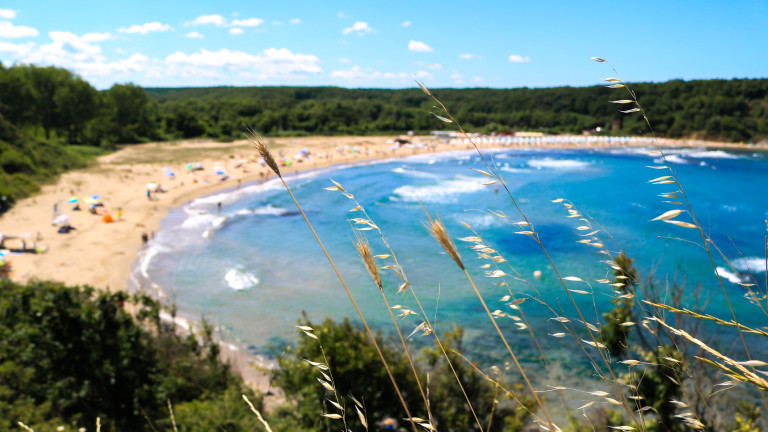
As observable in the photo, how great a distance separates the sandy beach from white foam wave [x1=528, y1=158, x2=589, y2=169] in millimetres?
19688

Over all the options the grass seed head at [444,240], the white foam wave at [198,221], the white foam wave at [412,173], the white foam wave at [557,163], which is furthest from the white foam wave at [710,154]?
the grass seed head at [444,240]

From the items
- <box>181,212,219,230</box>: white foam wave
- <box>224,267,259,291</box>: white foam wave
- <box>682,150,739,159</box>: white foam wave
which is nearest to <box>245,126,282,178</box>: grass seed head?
<box>224,267,259,291</box>: white foam wave

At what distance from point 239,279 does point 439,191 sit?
2250 cm

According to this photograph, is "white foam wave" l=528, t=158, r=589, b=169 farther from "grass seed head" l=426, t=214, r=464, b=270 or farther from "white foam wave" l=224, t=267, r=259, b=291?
"grass seed head" l=426, t=214, r=464, b=270

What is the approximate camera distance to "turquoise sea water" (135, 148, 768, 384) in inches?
603

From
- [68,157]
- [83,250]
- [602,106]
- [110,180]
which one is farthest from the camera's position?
[602,106]

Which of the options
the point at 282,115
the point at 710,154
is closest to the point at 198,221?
the point at 282,115

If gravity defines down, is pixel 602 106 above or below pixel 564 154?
above

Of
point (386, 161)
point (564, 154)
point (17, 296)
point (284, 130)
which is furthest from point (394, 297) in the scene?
point (284, 130)

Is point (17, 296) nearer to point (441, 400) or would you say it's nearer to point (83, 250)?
point (441, 400)

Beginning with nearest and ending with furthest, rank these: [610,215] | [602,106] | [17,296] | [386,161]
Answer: [17,296], [610,215], [386,161], [602,106]

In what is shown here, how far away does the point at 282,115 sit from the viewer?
83.1 meters

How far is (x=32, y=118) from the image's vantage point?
45.8 meters

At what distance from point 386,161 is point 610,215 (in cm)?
3430
